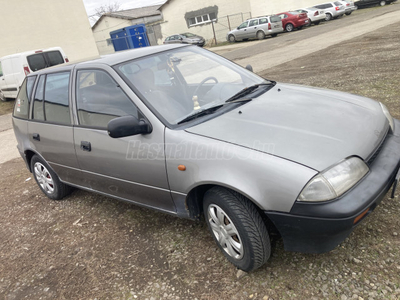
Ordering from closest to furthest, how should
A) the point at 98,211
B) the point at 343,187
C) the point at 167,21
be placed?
the point at 343,187 < the point at 98,211 < the point at 167,21

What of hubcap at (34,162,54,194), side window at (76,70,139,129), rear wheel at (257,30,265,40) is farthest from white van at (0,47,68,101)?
rear wheel at (257,30,265,40)

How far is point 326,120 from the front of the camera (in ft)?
8.09

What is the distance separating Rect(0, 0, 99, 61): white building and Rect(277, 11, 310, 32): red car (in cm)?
1411

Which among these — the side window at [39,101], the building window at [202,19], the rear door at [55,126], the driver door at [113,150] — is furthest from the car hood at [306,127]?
the building window at [202,19]

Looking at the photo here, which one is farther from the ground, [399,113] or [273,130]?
[273,130]

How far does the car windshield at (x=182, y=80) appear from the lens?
2777 mm

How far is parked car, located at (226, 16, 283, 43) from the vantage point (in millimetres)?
23297

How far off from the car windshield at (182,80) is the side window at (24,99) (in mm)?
1773

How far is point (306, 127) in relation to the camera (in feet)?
7.74

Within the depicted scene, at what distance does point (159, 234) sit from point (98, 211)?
1097 millimetres

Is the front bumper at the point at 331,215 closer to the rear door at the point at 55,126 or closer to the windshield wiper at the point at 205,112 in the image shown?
the windshield wiper at the point at 205,112

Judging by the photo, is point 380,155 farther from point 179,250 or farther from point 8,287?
point 8,287

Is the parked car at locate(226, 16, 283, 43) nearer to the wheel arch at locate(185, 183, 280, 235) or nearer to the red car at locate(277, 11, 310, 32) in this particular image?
the red car at locate(277, 11, 310, 32)

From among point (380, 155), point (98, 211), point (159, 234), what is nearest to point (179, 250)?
point (159, 234)
